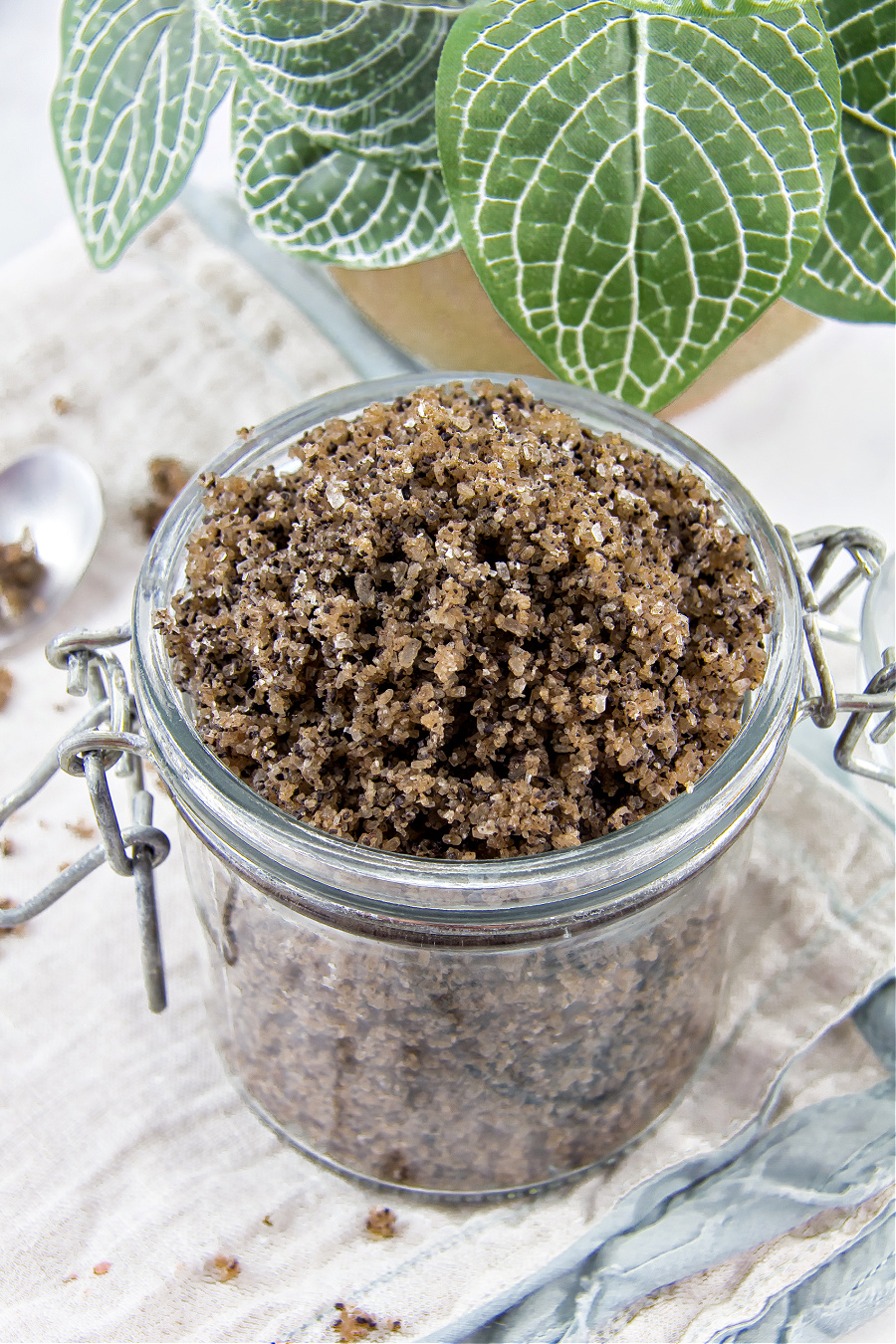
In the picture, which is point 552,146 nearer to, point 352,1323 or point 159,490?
point 159,490

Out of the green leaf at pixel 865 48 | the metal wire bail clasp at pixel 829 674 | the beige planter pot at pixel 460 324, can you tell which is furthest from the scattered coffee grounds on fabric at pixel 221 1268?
the green leaf at pixel 865 48

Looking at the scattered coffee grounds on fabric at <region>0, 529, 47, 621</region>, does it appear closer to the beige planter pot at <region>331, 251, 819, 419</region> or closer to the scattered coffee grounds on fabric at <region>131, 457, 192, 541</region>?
the scattered coffee grounds on fabric at <region>131, 457, 192, 541</region>

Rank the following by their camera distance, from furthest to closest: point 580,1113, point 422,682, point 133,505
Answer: point 133,505 < point 580,1113 < point 422,682

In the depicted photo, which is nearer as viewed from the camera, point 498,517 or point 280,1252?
point 498,517

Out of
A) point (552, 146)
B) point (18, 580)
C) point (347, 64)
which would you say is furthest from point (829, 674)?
point (18, 580)

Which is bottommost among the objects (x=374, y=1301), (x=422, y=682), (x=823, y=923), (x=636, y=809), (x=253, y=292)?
(x=823, y=923)

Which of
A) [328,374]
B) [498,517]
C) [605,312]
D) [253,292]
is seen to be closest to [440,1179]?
[498,517]

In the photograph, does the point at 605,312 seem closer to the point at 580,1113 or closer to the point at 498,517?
the point at 498,517

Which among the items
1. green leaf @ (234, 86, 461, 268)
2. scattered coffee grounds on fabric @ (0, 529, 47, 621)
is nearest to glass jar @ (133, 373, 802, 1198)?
green leaf @ (234, 86, 461, 268)

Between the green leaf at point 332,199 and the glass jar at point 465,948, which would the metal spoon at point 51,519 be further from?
the glass jar at point 465,948
